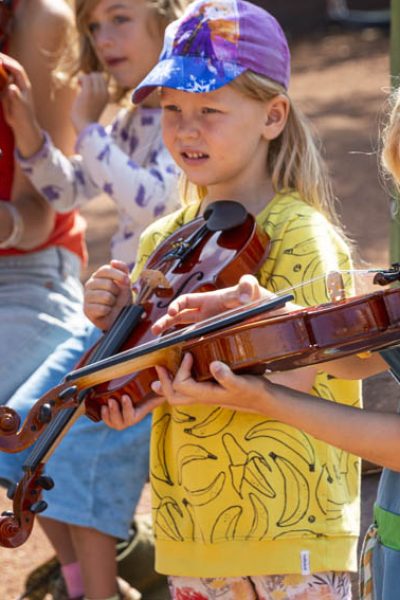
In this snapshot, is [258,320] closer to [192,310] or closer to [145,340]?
[192,310]

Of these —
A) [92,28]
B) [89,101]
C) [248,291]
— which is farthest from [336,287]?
[92,28]

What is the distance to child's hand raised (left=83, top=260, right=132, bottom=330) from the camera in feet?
8.73

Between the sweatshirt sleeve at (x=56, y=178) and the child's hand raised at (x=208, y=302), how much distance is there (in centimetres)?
138

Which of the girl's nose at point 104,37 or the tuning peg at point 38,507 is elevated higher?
the girl's nose at point 104,37

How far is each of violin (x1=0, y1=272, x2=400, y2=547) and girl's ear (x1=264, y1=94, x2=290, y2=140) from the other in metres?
0.72

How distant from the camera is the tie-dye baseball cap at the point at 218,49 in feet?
8.64

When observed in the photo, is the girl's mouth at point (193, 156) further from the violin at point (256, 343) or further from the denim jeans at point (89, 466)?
the denim jeans at point (89, 466)

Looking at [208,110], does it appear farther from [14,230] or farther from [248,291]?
[14,230]

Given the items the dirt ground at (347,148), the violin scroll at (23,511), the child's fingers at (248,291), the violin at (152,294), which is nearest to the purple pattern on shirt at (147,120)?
the dirt ground at (347,148)

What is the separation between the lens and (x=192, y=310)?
2273 millimetres

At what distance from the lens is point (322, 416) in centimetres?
207

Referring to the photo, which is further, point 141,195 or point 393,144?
point 141,195

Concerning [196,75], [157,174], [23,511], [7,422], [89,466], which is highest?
Result: [196,75]

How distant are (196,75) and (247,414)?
73 centimetres
